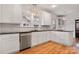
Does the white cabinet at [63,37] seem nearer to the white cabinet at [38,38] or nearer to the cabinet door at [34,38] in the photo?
the white cabinet at [38,38]

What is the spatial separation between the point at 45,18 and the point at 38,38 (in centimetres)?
55

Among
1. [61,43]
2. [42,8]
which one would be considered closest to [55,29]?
[61,43]

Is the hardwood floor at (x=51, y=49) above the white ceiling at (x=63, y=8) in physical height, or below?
below

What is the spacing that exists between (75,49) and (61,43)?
1.05 feet

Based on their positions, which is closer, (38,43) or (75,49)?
(75,49)

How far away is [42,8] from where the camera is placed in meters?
2.70

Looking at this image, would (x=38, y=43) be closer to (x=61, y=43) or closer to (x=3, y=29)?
(x=61, y=43)

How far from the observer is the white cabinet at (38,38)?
2.94 m

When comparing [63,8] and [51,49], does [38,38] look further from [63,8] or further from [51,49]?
[63,8]

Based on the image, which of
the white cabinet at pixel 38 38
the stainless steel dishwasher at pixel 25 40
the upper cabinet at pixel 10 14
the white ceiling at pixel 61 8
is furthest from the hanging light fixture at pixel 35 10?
the stainless steel dishwasher at pixel 25 40

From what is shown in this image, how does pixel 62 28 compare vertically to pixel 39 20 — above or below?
below

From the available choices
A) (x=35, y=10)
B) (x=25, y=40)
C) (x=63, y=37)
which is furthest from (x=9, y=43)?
(x=63, y=37)

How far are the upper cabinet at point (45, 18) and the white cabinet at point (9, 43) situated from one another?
2.66 feet
